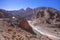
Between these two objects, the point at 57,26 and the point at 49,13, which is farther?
the point at 49,13

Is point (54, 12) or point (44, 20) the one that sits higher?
point (54, 12)

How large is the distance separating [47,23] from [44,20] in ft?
10.8

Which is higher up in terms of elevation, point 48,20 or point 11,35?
point 11,35

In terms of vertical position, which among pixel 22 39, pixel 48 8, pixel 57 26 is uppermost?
pixel 48 8

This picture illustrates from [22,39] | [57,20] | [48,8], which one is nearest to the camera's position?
[22,39]

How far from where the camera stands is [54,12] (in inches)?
2349

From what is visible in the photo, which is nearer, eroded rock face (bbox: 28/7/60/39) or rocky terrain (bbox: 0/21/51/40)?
rocky terrain (bbox: 0/21/51/40)

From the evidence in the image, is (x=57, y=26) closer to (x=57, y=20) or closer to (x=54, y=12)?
(x=57, y=20)

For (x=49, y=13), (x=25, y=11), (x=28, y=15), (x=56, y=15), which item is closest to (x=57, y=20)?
(x=56, y=15)

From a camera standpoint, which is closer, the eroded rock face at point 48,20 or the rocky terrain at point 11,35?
the rocky terrain at point 11,35

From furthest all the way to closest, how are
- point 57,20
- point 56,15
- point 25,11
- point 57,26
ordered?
point 25,11, point 56,15, point 57,20, point 57,26

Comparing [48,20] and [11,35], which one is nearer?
[11,35]

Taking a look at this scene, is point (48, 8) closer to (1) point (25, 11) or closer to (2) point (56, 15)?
(2) point (56, 15)

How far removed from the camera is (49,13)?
59.6m
